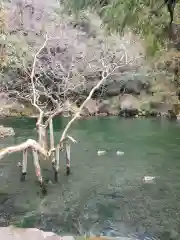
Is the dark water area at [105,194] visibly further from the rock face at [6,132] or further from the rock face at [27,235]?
the rock face at [6,132]

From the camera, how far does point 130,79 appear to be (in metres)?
33.0

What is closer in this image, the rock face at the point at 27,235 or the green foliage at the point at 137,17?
the green foliage at the point at 137,17

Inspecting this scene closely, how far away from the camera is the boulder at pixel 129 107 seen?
31816 mm

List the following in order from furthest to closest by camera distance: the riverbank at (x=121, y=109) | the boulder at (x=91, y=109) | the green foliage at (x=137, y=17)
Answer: the boulder at (x=91, y=109), the riverbank at (x=121, y=109), the green foliage at (x=137, y=17)

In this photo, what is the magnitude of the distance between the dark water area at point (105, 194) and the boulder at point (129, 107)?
12318mm

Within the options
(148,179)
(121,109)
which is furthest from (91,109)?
(148,179)

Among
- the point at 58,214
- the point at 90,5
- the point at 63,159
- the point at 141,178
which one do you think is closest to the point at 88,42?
the point at 63,159

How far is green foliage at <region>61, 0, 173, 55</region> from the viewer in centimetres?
430

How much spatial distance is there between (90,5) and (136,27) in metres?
0.62

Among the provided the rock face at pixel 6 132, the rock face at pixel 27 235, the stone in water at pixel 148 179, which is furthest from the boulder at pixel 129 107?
the rock face at pixel 27 235

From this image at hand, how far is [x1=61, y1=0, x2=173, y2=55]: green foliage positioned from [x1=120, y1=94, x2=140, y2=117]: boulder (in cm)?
2729

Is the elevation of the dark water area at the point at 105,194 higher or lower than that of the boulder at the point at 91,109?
lower

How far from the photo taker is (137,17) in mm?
4348

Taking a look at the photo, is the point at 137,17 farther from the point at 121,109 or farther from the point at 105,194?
the point at 121,109
